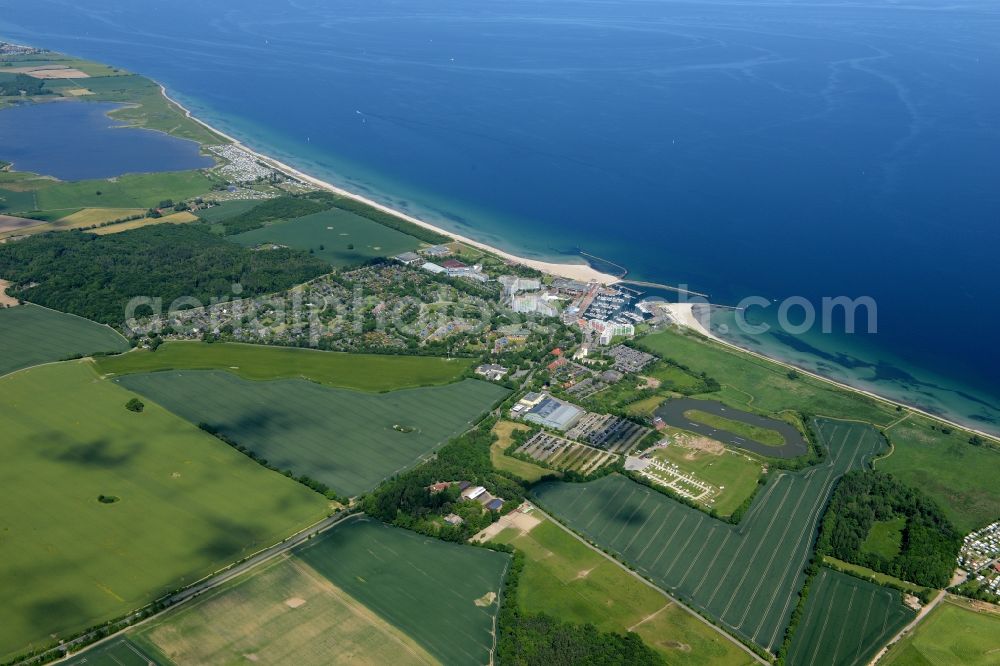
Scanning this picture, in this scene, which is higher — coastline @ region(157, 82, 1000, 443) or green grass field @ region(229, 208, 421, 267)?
coastline @ region(157, 82, 1000, 443)

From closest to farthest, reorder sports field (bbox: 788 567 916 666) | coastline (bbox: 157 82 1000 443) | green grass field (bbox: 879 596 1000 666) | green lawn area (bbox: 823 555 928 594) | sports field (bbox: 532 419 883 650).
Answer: green grass field (bbox: 879 596 1000 666) < sports field (bbox: 788 567 916 666) < sports field (bbox: 532 419 883 650) < green lawn area (bbox: 823 555 928 594) < coastline (bbox: 157 82 1000 443)

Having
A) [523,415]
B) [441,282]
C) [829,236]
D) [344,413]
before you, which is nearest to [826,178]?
[829,236]

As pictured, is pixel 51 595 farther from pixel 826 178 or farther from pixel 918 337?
pixel 826 178

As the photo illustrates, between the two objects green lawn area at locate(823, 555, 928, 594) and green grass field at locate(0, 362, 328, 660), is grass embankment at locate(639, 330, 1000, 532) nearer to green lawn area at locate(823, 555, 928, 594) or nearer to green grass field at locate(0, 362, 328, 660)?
green lawn area at locate(823, 555, 928, 594)

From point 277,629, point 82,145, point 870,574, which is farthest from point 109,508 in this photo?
point 82,145

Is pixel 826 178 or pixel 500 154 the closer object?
pixel 826 178

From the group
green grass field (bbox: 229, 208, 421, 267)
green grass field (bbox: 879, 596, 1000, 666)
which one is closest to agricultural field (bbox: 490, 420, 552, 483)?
green grass field (bbox: 879, 596, 1000, 666)

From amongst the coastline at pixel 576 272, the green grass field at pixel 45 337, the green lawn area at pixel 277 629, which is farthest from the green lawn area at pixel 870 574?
the green grass field at pixel 45 337
